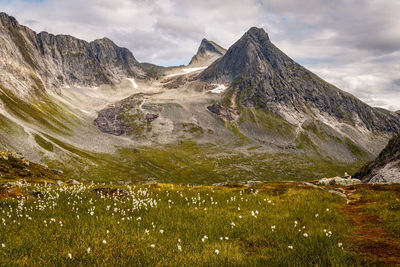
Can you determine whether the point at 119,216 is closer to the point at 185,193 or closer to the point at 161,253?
the point at 161,253

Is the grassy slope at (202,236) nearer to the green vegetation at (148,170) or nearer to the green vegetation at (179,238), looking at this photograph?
the green vegetation at (179,238)

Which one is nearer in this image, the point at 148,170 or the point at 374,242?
the point at 374,242

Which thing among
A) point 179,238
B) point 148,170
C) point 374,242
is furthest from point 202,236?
point 148,170

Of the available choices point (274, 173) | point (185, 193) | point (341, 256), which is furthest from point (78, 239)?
point (274, 173)

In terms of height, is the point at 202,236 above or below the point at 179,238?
below

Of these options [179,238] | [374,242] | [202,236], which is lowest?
[202,236]

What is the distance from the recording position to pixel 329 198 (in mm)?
15867

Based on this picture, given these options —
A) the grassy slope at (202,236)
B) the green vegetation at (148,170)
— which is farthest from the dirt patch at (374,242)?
the green vegetation at (148,170)

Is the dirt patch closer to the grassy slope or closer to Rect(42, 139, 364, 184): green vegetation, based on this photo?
the grassy slope

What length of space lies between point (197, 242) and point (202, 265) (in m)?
1.69

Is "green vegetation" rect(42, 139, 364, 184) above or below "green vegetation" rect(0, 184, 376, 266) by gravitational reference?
below

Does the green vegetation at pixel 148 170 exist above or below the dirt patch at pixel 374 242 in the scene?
below

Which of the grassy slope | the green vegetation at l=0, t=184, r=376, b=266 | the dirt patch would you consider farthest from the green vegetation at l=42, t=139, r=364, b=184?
the dirt patch

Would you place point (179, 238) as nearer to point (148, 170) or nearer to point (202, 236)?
point (202, 236)
